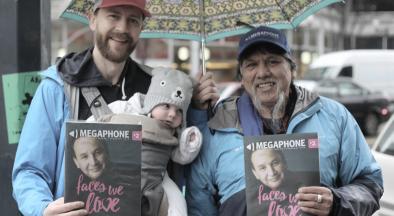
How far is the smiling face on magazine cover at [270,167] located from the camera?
100 inches

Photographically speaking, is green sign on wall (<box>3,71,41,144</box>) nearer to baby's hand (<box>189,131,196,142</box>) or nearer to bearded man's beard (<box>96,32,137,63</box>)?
bearded man's beard (<box>96,32,137,63</box>)

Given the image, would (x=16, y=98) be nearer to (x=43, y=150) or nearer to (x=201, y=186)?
(x=43, y=150)

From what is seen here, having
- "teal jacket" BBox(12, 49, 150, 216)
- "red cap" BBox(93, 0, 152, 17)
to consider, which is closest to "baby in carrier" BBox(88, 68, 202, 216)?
"teal jacket" BBox(12, 49, 150, 216)


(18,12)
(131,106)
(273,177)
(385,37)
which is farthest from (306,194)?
(385,37)

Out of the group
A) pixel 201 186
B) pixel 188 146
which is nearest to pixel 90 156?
pixel 188 146

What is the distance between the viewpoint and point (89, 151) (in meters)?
2.46

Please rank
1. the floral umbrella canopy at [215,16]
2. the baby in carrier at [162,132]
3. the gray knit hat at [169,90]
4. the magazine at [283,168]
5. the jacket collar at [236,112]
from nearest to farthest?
1. the magazine at [283,168]
2. the baby in carrier at [162,132]
3. the gray knit hat at [169,90]
4. the jacket collar at [236,112]
5. the floral umbrella canopy at [215,16]

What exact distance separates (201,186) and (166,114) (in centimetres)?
44

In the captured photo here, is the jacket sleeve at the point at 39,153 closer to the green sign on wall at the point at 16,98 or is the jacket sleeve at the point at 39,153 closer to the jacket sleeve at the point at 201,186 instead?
the green sign on wall at the point at 16,98

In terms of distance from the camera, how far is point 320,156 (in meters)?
2.84

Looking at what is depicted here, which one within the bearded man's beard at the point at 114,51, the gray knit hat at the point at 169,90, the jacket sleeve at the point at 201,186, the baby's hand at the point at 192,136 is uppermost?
the bearded man's beard at the point at 114,51

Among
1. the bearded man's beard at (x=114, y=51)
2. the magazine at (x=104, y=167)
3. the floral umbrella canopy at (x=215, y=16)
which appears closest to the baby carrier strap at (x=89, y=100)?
the bearded man's beard at (x=114, y=51)

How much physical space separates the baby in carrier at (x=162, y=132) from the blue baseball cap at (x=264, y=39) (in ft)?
1.14

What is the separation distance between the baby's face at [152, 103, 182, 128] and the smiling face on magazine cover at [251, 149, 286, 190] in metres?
0.43
